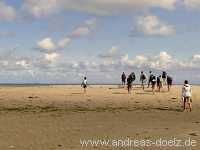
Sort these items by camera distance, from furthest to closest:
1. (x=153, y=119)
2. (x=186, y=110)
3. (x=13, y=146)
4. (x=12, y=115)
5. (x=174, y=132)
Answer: (x=186, y=110) → (x=12, y=115) → (x=153, y=119) → (x=174, y=132) → (x=13, y=146)

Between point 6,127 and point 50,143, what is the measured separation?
16.1ft

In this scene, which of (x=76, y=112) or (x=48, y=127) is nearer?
(x=48, y=127)

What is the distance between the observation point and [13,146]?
14.2 m

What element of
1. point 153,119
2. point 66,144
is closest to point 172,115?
point 153,119

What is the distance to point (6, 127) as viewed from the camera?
18.9 metres

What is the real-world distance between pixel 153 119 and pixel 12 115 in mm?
7543

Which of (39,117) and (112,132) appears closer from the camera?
(112,132)

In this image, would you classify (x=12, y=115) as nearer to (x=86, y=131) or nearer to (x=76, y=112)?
(x=76, y=112)

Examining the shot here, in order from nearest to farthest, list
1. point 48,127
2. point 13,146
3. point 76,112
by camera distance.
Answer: point 13,146, point 48,127, point 76,112

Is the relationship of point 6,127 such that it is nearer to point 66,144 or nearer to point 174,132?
point 66,144

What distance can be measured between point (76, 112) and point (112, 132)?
28.8ft

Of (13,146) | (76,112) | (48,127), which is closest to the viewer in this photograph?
(13,146)

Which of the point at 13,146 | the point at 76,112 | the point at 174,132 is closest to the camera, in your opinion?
the point at 13,146

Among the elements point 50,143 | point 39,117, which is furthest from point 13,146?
point 39,117
